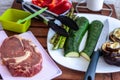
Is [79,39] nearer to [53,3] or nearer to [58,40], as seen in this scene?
[58,40]

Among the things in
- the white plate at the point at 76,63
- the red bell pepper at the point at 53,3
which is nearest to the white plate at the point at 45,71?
the white plate at the point at 76,63

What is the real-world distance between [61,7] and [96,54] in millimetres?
296

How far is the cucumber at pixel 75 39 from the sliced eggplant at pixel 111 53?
3.1 inches

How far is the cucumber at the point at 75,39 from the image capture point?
2.29ft

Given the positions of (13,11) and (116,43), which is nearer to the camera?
(116,43)

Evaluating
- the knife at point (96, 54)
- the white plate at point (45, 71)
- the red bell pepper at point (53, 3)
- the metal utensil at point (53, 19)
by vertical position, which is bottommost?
the white plate at point (45, 71)

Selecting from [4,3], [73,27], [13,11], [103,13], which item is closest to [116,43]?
[73,27]

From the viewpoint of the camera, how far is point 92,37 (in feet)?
2.46

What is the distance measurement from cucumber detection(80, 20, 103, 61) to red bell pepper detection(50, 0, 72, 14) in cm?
13

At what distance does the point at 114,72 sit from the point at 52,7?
345 millimetres

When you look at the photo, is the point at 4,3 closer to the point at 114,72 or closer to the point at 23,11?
the point at 23,11

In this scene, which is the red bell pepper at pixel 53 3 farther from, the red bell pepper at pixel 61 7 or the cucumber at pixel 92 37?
the cucumber at pixel 92 37

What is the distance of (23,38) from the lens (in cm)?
74

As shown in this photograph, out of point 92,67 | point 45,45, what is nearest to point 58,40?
point 45,45
